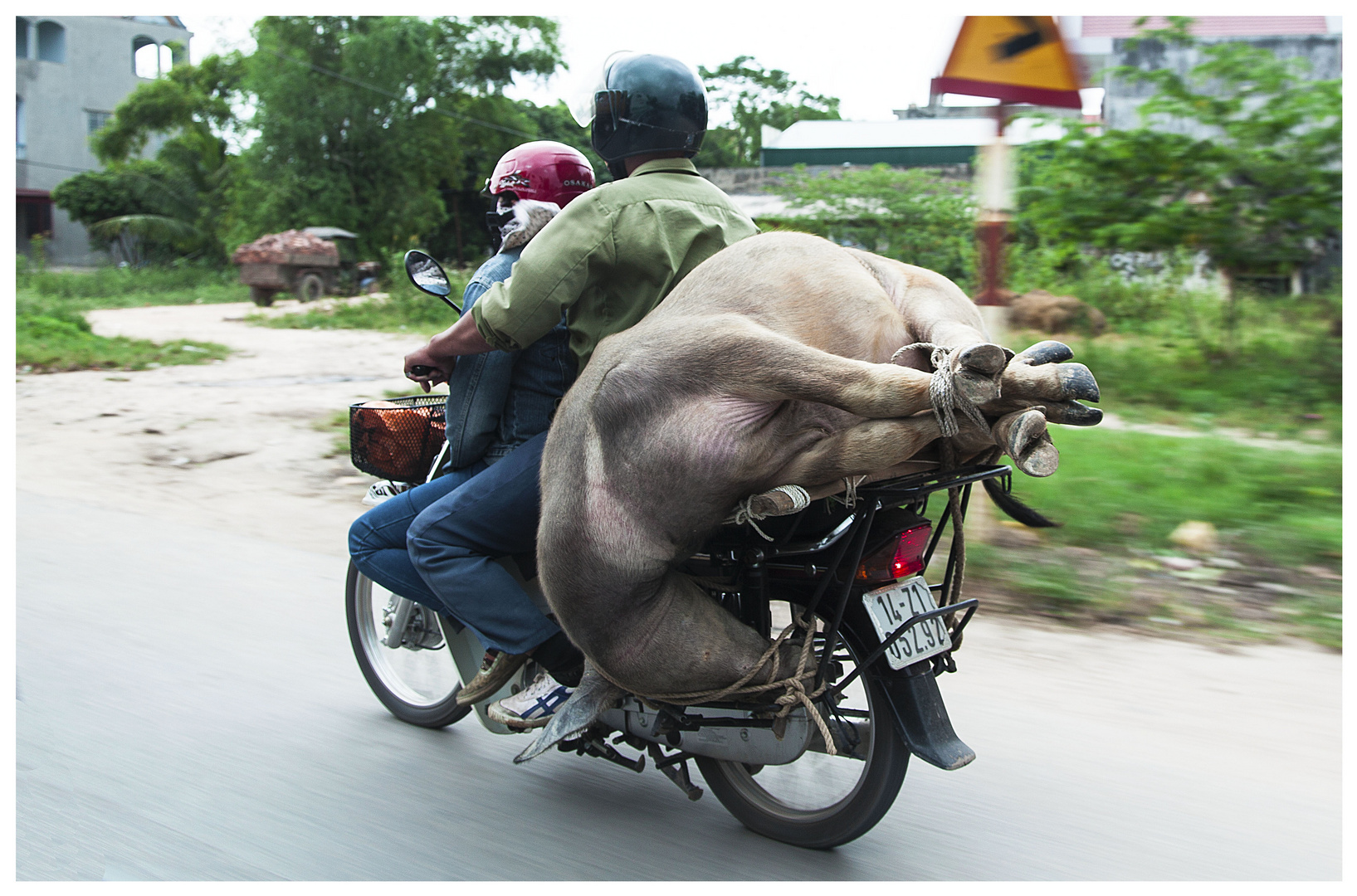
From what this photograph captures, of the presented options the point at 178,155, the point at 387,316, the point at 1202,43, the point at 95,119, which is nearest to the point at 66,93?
the point at 95,119

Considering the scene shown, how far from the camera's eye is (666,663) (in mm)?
2600

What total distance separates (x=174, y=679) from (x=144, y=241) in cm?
3622

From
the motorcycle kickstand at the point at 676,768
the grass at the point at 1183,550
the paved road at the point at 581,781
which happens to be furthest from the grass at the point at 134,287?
the motorcycle kickstand at the point at 676,768

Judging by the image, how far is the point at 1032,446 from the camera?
1896mm

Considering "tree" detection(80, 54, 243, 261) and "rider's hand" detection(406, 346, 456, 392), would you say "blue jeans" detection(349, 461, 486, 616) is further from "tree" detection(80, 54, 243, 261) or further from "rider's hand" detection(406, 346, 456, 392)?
"tree" detection(80, 54, 243, 261)

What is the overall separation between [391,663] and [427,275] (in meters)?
1.44

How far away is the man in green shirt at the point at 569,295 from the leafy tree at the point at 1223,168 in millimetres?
6319

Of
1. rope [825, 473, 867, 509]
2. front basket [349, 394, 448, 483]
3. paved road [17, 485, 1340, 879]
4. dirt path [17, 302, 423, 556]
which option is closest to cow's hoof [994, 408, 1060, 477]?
rope [825, 473, 867, 509]

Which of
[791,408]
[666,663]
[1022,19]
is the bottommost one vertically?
[666,663]

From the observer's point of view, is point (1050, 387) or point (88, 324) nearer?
point (1050, 387)

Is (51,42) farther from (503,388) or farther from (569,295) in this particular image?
(569,295)

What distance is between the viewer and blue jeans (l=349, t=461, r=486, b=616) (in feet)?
10.4

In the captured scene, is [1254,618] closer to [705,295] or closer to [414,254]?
[705,295]

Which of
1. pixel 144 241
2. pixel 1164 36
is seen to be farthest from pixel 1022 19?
pixel 144 241
